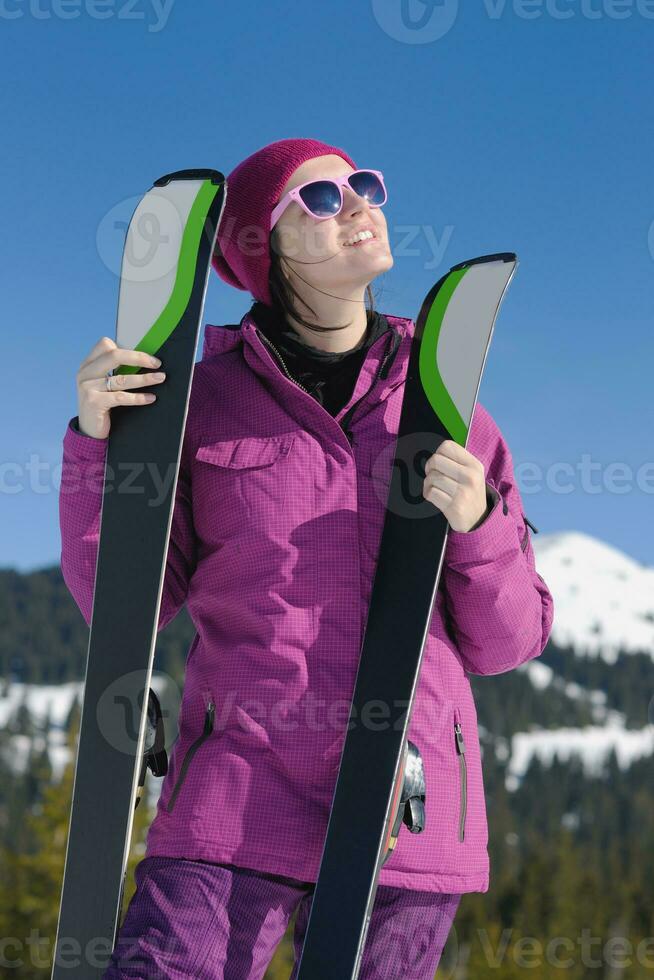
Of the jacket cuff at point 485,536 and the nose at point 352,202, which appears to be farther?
the nose at point 352,202

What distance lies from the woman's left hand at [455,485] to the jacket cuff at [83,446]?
75 cm

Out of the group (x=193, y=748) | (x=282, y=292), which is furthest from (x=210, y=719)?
(x=282, y=292)

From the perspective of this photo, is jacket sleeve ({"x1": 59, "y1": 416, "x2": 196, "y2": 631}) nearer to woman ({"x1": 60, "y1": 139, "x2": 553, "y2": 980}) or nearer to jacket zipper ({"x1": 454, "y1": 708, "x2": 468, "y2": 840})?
woman ({"x1": 60, "y1": 139, "x2": 553, "y2": 980})

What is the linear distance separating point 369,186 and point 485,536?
1011 mm

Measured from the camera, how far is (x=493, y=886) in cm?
5334

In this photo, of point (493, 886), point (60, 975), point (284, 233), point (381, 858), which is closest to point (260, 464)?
point (284, 233)

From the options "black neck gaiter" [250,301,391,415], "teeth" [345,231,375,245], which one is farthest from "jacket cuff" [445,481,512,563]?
"teeth" [345,231,375,245]

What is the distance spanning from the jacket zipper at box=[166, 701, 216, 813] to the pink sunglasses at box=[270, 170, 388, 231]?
125cm

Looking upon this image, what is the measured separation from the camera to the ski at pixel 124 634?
Answer: 2291 millimetres

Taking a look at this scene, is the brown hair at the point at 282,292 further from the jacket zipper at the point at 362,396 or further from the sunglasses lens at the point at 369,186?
the sunglasses lens at the point at 369,186

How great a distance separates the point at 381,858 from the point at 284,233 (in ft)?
5.12

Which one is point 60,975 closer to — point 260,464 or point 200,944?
point 200,944

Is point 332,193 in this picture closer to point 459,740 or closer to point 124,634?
point 124,634

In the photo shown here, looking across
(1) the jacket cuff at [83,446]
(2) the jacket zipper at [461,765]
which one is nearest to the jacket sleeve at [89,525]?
(1) the jacket cuff at [83,446]
